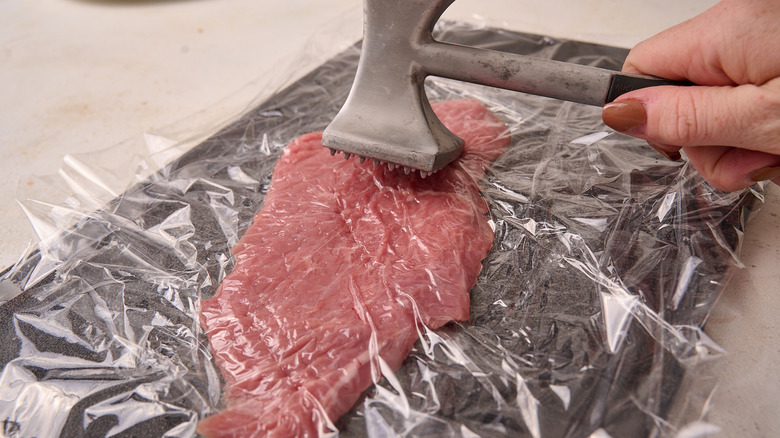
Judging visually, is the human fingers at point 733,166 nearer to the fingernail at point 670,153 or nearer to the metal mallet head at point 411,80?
the fingernail at point 670,153

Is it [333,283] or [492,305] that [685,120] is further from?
[333,283]

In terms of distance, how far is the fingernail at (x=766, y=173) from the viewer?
1224mm

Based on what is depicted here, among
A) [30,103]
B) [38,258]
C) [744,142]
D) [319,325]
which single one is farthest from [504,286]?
[30,103]

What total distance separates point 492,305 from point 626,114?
54cm

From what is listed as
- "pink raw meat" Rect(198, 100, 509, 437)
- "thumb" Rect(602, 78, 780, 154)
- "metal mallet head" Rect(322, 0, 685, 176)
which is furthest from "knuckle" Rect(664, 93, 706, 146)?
"pink raw meat" Rect(198, 100, 509, 437)

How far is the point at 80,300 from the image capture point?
4.36ft

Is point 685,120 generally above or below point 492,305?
above

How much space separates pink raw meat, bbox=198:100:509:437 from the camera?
109 centimetres

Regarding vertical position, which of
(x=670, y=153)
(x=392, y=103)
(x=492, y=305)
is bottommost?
(x=492, y=305)

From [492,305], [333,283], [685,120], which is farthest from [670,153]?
[333,283]

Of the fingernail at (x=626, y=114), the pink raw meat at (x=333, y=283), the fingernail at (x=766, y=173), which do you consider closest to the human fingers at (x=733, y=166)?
the fingernail at (x=766, y=173)

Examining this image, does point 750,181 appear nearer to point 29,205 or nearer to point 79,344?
point 79,344

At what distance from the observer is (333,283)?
1284 mm

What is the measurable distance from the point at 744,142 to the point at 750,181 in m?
0.20
